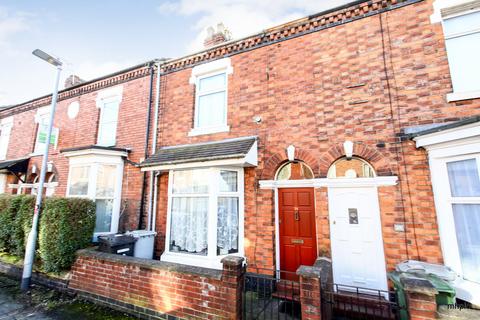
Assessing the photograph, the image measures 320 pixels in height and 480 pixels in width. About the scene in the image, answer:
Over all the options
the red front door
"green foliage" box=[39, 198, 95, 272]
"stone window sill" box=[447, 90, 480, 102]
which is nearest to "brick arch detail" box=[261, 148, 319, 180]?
the red front door

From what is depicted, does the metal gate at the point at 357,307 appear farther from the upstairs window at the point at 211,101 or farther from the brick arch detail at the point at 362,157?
the upstairs window at the point at 211,101

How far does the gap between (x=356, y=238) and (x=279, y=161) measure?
2.37m

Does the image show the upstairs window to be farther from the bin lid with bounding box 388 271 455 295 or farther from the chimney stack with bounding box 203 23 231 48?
the bin lid with bounding box 388 271 455 295

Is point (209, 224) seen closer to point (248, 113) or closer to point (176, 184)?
point (176, 184)

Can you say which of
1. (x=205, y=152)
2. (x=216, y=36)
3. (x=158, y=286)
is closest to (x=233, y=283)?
(x=158, y=286)

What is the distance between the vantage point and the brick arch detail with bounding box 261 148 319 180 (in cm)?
537

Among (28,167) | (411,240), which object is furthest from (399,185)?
(28,167)

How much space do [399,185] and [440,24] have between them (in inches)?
139

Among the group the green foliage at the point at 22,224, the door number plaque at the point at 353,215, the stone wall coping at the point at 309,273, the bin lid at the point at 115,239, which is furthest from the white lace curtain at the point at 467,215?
the green foliage at the point at 22,224

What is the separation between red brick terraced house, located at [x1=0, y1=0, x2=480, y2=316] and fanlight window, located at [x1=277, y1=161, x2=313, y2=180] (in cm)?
4

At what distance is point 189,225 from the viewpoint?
6.16 m

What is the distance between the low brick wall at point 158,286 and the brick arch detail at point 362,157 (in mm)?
2965

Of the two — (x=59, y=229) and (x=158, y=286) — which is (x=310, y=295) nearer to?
(x=158, y=286)

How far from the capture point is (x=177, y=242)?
625 cm
